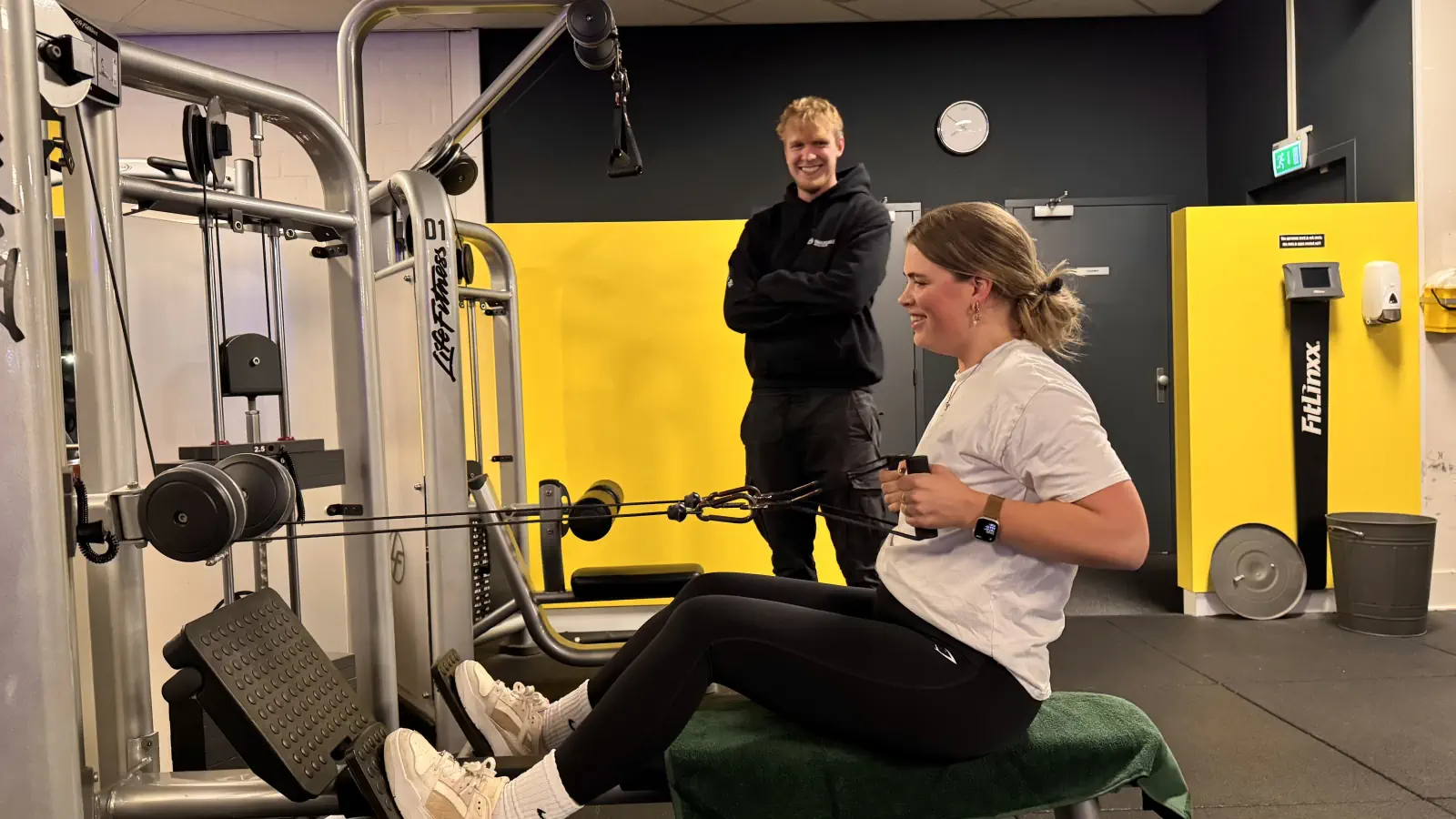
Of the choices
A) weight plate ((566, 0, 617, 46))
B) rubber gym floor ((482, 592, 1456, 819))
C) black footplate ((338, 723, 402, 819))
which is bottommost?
rubber gym floor ((482, 592, 1456, 819))

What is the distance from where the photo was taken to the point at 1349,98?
4.01 meters

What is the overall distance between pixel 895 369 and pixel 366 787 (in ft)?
13.0

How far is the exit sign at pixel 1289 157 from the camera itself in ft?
14.2

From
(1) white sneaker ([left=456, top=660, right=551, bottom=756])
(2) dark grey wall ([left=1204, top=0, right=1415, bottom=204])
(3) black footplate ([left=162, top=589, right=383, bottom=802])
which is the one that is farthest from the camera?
(2) dark grey wall ([left=1204, top=0, right=1415, bottom=204])

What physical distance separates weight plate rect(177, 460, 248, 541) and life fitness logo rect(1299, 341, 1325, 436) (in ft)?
12.8

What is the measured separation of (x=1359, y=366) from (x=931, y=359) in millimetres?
1964

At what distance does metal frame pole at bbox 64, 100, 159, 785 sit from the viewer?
147cm

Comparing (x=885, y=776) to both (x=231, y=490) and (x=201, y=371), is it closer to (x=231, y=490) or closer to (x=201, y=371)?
(x=231, y=490)

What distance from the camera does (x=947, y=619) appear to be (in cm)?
128

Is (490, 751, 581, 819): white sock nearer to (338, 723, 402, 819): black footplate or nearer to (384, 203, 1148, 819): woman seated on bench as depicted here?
(384, 203, 1148, 819): woman seated on bench

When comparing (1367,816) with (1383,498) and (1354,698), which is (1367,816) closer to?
(1354,698)

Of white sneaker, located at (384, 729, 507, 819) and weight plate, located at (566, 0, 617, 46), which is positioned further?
weight plate, located at (566, 0, 617, 46)

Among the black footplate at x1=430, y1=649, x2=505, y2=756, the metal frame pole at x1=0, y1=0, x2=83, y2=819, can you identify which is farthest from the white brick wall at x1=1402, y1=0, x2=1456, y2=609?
the metal frame pole at x1=0, y1=0, x2=83, y2=819

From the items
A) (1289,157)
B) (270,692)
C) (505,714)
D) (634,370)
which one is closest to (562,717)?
(505,714)
